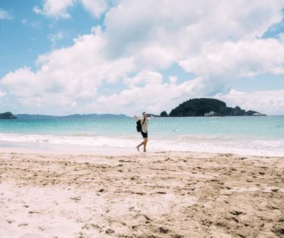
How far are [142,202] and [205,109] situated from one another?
172 metres

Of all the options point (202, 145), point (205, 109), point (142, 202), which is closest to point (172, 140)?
point (202, 145)

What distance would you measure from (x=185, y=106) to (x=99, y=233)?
181 metres

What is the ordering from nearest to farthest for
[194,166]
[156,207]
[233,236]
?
[233,236], [156,207], [194,166]

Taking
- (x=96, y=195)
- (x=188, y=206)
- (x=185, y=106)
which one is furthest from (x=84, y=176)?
(x=185, y=106)

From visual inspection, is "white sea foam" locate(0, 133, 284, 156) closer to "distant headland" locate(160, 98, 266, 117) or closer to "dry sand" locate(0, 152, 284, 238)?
"dry sand" locate(0, 152, 284, 238)

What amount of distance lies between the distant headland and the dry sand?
549ft

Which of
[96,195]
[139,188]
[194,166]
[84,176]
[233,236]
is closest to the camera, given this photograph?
[233,236]

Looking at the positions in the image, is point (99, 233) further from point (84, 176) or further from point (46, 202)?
point (84, 176)

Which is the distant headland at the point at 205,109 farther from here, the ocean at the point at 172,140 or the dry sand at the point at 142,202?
the dry sand at the point at 142,202

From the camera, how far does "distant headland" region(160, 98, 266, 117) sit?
17350cm

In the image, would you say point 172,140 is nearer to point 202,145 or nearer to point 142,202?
point 202,145

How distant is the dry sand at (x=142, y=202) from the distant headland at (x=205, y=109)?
167 meters

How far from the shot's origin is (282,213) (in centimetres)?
514

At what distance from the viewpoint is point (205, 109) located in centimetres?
17275
